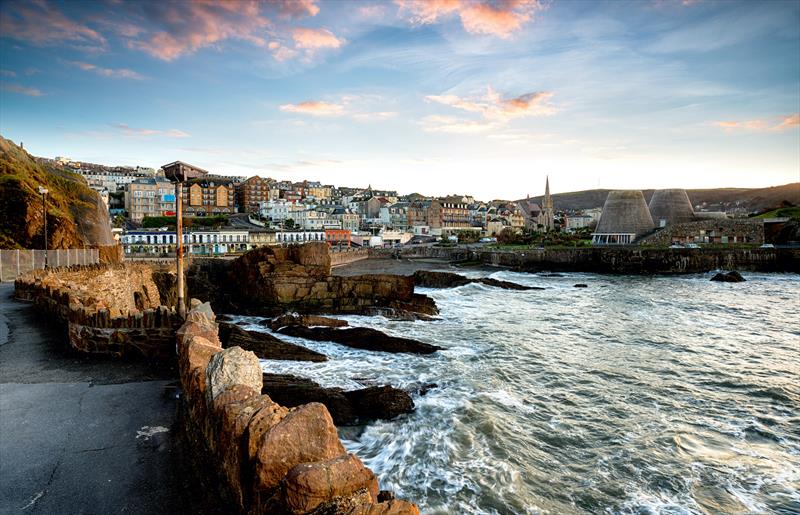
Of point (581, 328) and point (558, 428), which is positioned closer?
point (558, 428)

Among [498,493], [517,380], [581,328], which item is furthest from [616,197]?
[498,493]

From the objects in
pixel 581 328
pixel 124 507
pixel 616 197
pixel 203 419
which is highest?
pixel 616 197

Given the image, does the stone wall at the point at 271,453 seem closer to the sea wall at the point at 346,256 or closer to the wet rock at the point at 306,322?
the wet rock at the point at 306,322

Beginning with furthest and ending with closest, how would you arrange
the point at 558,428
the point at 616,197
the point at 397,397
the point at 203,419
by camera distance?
the point at 616,197 < the point at 397,397 < the point at 558,428 < the point at 203,419

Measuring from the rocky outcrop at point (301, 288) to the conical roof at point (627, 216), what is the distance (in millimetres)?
68204

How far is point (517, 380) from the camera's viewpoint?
14.1 m

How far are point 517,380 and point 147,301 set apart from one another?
67.2ft

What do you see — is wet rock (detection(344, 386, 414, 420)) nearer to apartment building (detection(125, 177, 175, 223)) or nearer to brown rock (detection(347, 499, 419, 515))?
brown rock (detection(347, 499, 419, 515))

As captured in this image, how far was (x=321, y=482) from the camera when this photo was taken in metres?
3.27

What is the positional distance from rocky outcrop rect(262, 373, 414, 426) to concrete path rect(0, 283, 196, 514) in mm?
2904

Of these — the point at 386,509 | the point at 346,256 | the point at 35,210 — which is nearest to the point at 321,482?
the point at 386,509

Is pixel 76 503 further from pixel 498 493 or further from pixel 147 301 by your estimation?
pixel 147 301

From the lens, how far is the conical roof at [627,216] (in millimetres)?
84250

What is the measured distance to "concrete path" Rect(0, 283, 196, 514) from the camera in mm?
5008
